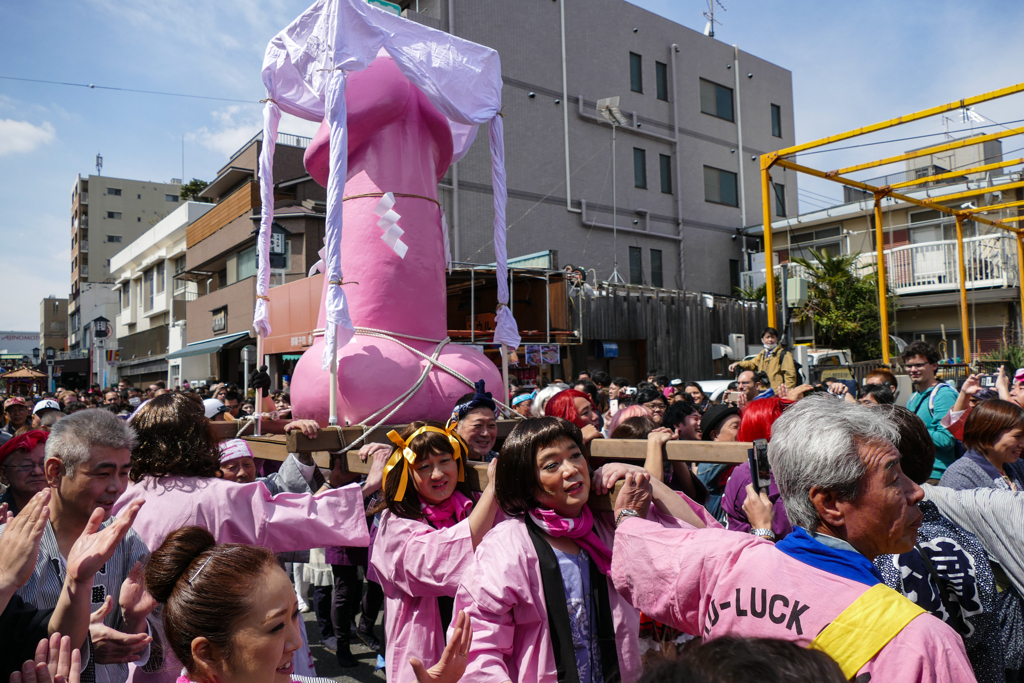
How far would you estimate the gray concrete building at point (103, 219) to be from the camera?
54406mm

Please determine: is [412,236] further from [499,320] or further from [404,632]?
[404,632]

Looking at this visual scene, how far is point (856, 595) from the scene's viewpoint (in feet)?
4.70

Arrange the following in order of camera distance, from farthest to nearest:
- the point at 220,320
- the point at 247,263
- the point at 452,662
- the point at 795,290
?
the point at 220,320
the point at 247,263
the point at 795,290
the point at 452,662

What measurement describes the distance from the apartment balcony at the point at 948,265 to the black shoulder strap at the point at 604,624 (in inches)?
657

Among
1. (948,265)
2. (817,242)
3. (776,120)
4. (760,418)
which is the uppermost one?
(776,120)

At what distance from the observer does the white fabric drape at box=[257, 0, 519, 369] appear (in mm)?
4281

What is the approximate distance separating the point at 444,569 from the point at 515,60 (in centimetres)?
1937

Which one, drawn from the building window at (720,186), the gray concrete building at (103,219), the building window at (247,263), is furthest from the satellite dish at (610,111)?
the gray concrete building at (103,219)

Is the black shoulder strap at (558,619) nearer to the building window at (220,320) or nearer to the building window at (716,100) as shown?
the building window at (220,320)

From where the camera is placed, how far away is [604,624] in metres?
2.21

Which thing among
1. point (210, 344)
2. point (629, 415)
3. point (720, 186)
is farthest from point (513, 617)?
point (720, 186)

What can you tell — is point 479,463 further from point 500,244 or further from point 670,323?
point 670,323

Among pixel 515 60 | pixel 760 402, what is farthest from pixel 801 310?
pixel 760 402

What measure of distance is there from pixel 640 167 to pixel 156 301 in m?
25.8
